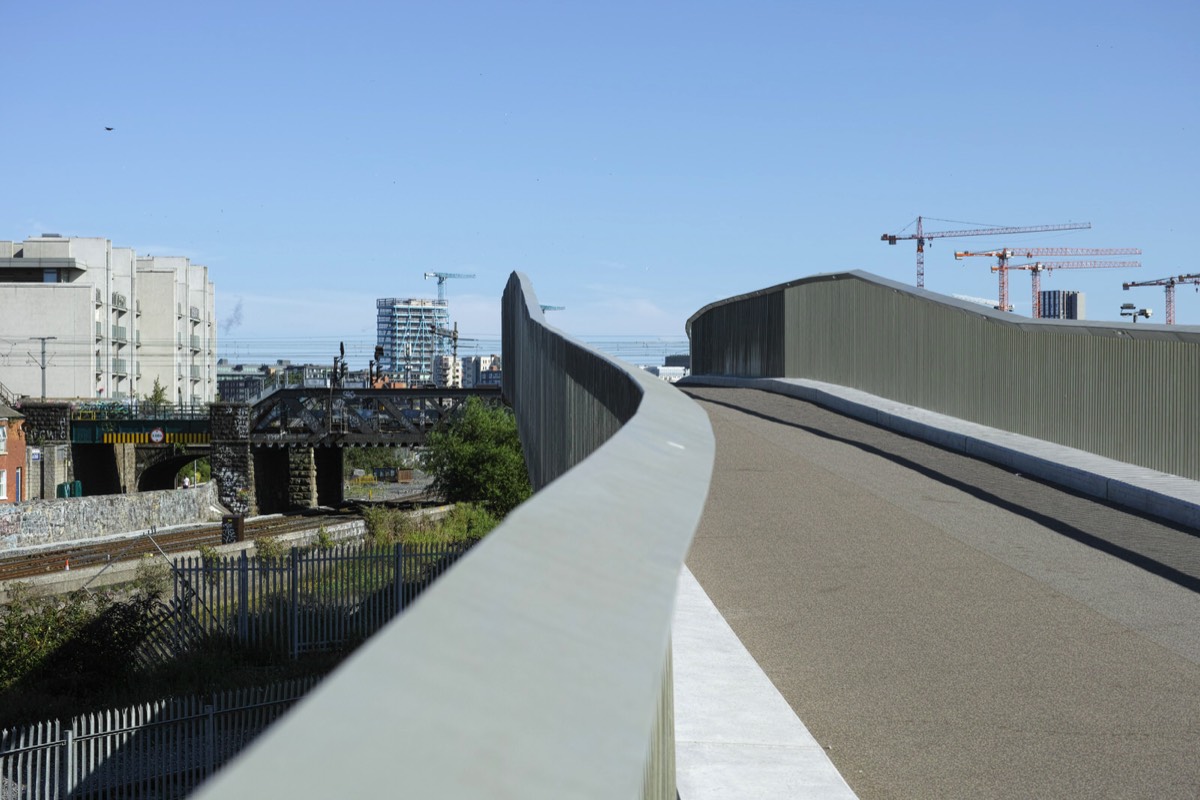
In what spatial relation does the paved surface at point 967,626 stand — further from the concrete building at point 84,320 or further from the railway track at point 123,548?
the concrete building at point 84,320

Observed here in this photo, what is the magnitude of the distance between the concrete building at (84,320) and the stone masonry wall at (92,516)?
26.7 meters

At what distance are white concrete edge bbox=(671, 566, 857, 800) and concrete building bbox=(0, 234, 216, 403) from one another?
9058 cm

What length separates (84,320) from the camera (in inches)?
3907

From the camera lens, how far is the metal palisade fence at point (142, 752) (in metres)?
20.5

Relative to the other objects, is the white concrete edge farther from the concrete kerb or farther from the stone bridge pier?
the stone bridge pier

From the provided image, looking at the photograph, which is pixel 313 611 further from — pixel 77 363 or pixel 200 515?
pixel 77 363

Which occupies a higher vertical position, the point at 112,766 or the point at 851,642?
the point at 851,642

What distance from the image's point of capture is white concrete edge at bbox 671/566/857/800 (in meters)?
4.54

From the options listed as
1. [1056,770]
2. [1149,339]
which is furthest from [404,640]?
[1149,339]

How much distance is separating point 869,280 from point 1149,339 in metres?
7.93

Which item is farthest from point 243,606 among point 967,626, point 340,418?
point 340,418

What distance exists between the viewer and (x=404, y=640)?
3.59 ft

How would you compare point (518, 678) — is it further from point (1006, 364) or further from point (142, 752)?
point (142, 752)

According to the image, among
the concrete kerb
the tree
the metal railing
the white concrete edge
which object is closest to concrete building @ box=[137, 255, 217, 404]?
the tree
